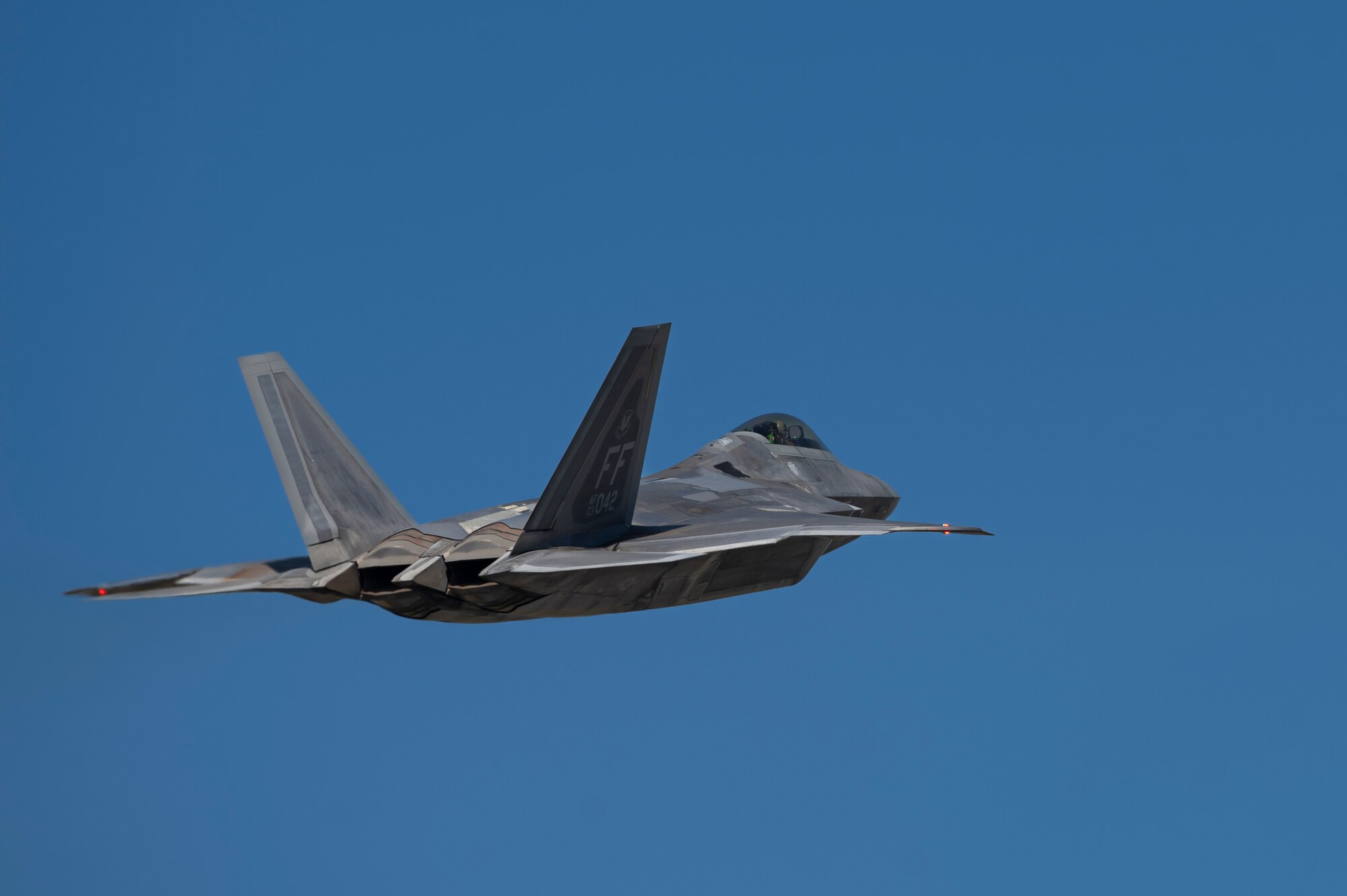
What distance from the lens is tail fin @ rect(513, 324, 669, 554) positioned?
2091cm

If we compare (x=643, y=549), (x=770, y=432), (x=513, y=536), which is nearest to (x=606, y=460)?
(x=643, y=549)

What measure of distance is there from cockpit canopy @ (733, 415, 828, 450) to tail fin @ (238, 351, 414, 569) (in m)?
10.2

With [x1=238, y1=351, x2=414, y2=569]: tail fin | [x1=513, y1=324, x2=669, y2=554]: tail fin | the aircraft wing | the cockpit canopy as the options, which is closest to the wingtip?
[x1=238, y1=351, x2=414, y2=569]: tail fin

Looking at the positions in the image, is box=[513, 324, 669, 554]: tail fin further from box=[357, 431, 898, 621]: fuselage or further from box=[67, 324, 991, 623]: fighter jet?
box=[357, 431, 898, 621]: fuselage

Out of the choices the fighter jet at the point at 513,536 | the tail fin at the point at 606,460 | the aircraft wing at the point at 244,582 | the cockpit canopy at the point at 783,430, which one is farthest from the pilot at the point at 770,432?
the aircraft wing at the point at 244,582

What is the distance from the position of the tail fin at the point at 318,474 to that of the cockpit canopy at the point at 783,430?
33.3 ft

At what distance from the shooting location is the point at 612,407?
21.2 m

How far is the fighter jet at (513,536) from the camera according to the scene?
793 inches

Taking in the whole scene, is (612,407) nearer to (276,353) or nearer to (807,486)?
(276,353)

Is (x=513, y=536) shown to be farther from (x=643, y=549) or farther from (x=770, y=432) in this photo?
(x=770, y=432)

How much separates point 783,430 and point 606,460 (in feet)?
31.0

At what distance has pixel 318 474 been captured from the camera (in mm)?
21328

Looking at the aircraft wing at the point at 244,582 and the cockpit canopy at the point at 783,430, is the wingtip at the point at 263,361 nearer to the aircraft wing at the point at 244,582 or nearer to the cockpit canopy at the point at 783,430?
the aircraft wing at the point at 244,582

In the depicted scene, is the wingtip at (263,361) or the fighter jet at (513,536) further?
the wingtip at (263,361)
